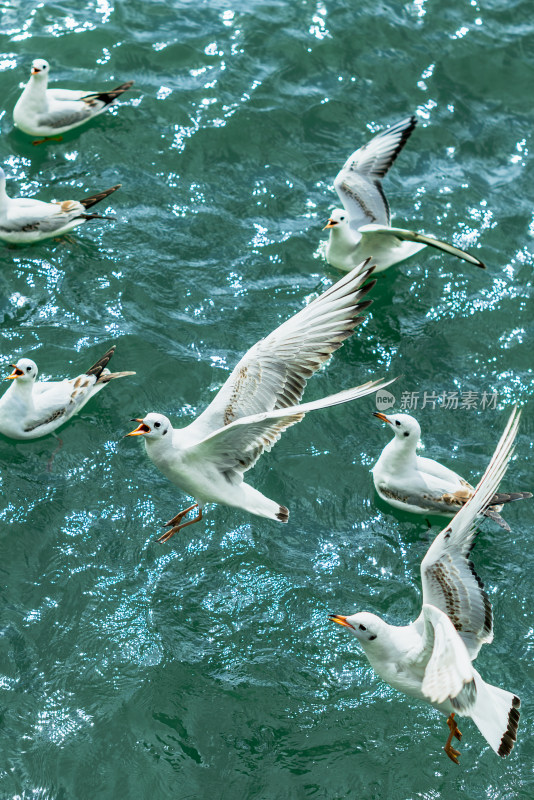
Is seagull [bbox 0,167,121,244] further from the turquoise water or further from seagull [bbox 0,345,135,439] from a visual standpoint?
seagull [bbox 0,345,135,439]

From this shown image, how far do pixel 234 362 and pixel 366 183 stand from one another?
245cm

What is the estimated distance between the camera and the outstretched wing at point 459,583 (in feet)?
21.5

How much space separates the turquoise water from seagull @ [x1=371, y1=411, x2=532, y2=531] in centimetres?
24

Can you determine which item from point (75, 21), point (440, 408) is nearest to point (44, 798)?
point (440, 408)

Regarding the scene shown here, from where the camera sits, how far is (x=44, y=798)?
637 centimetres

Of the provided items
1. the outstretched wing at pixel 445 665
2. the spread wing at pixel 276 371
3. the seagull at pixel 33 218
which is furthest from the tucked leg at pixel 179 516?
the seagull at pixel 33 218

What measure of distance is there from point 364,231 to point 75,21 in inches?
197

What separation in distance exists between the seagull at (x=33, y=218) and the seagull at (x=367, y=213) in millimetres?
2408

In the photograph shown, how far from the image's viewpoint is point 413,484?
26.2 feet

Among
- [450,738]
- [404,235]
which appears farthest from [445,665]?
[404,235]

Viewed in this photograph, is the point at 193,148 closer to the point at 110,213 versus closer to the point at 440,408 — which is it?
the point at 110,213

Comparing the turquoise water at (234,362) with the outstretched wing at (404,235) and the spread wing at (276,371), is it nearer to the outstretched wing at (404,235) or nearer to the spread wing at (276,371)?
the outstretched wing at (404,235)

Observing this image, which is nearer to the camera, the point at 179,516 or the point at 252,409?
the point at 252,409

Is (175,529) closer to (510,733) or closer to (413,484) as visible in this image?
(413,484)
